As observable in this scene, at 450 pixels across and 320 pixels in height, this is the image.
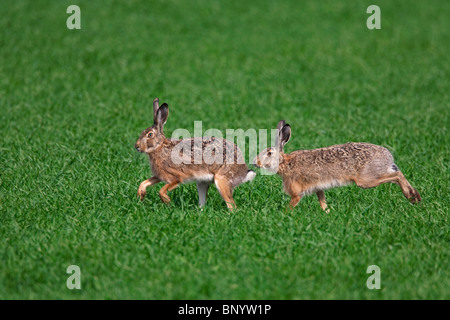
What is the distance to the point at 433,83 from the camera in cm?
1498

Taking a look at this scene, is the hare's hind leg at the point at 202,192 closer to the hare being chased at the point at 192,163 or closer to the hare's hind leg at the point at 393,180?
the hare being chased at the point at 192,163

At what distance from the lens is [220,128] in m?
11.6

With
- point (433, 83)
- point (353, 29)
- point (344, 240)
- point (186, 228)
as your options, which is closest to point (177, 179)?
point (186, 228)

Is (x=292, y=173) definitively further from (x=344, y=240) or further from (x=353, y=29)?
(x=353, y=29)

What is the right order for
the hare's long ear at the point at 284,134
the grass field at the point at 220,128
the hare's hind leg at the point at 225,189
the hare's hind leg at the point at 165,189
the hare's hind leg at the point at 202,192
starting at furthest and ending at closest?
the hare's hind leg at the point at 202,192, the hare's long ear at the point at 284,134, the hare's hind leg at the point at 165,189, the hare's hind leg at the point at 225,189, the grass field at the point at 220,128

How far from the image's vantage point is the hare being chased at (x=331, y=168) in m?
7.55

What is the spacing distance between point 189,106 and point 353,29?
843 cm

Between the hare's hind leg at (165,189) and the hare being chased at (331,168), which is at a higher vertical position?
the hare being chased at (331,168)

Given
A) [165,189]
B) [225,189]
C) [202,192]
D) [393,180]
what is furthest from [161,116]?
[393,180]

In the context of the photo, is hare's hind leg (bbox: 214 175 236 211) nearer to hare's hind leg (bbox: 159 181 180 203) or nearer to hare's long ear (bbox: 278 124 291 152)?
hare's hind leg (bbox: 159 181 180 203)

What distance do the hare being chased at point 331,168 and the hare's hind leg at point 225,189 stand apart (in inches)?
19.9

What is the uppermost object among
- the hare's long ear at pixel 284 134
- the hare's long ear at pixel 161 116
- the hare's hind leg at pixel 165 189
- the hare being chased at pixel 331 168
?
the hare's long ear at pixel 161 116

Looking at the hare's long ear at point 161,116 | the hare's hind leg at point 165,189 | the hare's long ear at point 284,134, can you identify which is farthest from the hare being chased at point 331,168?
the hare's long ear at point 161,116

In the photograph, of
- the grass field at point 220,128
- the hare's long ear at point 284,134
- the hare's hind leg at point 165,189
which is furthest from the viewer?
the hare's long ear at point 284,134
